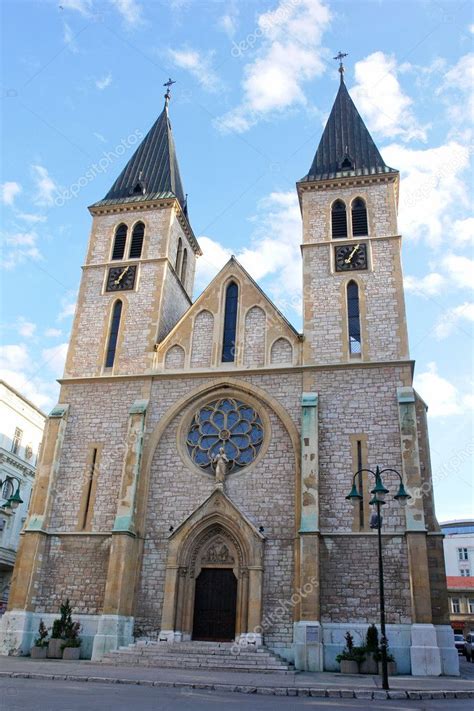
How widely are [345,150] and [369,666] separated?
23.0 meters

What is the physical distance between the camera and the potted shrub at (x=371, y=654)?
57.4ft

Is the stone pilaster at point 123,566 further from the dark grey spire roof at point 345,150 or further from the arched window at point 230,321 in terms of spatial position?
the dark grey spire roof at point 345,150

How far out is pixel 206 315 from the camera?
25797mm

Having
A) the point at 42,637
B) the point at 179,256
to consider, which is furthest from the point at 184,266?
the point at 42,637

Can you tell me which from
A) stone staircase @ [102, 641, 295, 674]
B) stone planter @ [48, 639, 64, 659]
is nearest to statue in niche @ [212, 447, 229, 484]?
stone staircase @ [102, 641, 295, 674]

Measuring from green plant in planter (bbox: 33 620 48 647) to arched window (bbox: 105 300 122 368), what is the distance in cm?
1035

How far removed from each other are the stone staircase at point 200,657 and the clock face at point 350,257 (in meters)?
15.3

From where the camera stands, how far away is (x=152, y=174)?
31.9 meters

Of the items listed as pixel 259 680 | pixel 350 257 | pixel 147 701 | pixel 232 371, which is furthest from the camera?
pixel 350 257

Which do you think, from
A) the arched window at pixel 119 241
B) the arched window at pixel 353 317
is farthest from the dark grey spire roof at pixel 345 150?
the arched window at pixel 119 241

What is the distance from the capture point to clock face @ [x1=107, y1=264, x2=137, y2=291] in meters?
27.6

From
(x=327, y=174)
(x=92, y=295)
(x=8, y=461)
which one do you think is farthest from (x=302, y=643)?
(x=8, y=461)

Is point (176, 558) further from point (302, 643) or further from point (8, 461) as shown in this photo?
point (8, 461)

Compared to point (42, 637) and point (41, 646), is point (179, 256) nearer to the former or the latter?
point (42, 637)
